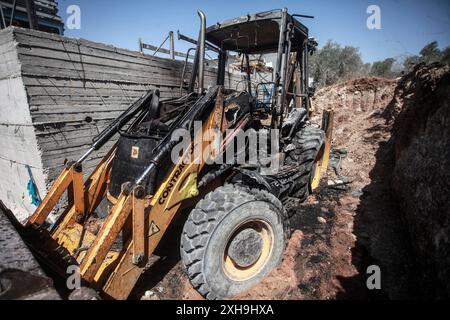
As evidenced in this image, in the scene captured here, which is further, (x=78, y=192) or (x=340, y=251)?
(x=340, y=251)

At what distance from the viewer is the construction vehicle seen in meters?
2.14

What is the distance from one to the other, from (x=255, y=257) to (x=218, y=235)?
0.64 m

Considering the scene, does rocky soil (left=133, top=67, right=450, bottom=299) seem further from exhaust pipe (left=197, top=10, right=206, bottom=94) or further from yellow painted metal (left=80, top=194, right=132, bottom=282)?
exhaust pipe (left=197, top=10, right=206, bottom=94)

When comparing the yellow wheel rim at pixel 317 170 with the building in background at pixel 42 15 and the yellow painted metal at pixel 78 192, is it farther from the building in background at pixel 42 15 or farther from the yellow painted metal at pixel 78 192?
the building in background at pixel 42 15

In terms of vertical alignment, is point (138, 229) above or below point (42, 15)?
below

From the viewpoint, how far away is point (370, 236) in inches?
138

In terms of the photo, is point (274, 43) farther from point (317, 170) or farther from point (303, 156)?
point (317, 170)

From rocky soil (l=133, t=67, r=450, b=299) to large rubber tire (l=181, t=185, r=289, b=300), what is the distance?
0.28m

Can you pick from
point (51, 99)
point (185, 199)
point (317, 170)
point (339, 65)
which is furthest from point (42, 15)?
point (339, 65)

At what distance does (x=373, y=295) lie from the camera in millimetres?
2514
